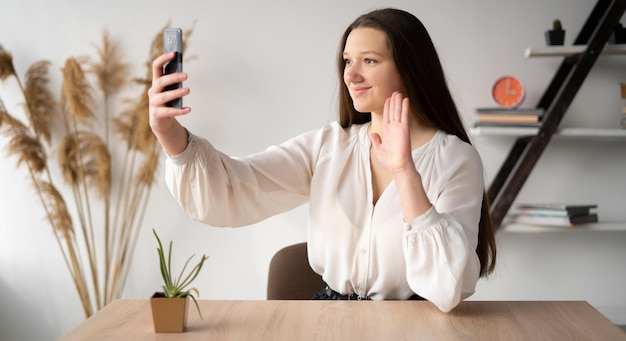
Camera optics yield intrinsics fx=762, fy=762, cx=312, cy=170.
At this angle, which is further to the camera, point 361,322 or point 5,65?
point 5,65

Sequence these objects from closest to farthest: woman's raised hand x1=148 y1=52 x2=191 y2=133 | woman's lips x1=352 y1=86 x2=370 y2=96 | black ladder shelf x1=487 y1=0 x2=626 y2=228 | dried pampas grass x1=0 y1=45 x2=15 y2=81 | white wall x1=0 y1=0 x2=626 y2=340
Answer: woman's raised hand x1=148 y1=52 x2=191 y2=133 → woman's lips x1=352 y1=86 x2=370 y2=96 → black ladder shelf x1=487 y1=0 x2=626 y2=228 → dried pampas grass x1=0 y1=45 x2=15 y2=81 → white wall x1=0 y1=0 x2=626 y2=340

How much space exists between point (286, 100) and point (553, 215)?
1496 mm

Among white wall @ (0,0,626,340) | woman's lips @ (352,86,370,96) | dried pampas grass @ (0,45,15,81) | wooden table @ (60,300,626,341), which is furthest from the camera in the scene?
white wall @ (0,0,626,340)

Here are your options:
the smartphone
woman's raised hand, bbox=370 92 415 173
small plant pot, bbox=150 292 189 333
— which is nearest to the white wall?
woman's raised hand, bbox=370 92 415 173

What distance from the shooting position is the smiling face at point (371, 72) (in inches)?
80.0

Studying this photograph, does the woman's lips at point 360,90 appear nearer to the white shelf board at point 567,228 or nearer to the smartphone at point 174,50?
the smartphone at point 174,50

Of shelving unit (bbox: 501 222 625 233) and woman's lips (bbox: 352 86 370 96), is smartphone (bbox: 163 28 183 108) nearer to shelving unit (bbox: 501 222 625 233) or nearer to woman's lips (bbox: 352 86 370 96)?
woman's lips (bbox: 352 86 370 96)

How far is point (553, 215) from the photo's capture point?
3809 millimetres

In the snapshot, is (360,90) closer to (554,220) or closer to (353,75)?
(353,75)

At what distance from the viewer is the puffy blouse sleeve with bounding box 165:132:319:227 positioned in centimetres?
196

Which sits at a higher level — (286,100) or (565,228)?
(286,100)

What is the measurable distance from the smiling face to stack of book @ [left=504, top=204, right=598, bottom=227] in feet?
6.63

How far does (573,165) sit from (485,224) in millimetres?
2170

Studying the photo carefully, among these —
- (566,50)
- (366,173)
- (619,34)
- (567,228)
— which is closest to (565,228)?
(567,228)
